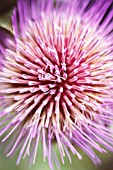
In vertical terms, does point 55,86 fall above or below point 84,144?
above

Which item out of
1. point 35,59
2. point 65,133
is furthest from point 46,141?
point 35,59

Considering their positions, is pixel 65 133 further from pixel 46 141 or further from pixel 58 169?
pixel 58 169

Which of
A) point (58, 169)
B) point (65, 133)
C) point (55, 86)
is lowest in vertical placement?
point (58, 169)

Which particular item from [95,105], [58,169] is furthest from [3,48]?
[58,169]

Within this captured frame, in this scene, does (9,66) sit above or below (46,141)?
above

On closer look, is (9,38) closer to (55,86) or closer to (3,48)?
(3,48)

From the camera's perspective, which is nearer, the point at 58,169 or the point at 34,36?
the point at 34,36
